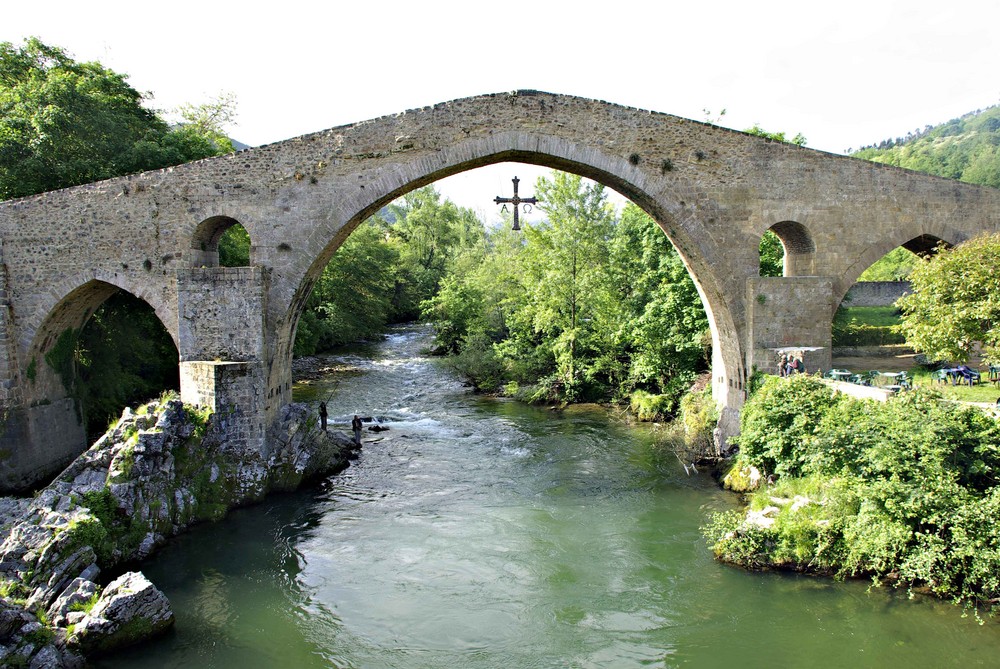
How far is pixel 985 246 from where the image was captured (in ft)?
32.2

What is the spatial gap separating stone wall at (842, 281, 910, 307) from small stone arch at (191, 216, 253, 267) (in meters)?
22.6

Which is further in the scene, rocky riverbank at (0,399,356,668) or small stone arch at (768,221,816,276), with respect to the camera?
small stone arch at (768,221,816,276)

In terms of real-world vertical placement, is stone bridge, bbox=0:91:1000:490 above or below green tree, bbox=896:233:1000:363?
above

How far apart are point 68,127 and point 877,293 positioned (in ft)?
86.9

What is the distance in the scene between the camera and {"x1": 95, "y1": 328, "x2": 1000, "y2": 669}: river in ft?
23.9

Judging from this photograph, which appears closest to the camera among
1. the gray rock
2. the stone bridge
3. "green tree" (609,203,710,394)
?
the gray rock

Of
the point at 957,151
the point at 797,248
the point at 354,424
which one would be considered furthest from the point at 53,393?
the point at 957,151

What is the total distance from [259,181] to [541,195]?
9.67m

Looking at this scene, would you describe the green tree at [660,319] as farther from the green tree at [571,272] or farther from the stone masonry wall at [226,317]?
the stone masonry wall at [226,317]

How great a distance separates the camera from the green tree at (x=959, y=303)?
9375mm

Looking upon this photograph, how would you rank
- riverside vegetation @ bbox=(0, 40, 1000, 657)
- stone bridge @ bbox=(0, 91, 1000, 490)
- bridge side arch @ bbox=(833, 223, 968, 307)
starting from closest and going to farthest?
riverside vegetation @ bbox=(0, 40, 1000, 657) < stone bridge @ bbox=(0, 91, 1000, 490) < bridge side arch @ bbox=(833, 223, 968, 307)

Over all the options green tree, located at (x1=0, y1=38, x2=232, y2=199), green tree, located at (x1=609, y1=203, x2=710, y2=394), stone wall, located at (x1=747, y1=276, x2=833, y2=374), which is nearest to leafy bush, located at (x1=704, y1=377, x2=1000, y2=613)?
stone wall, located at (x1=747, y1=276, x2=833, y2=374)

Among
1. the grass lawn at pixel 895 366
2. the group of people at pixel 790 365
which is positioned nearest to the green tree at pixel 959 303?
the grass lawn at pixel 895 366

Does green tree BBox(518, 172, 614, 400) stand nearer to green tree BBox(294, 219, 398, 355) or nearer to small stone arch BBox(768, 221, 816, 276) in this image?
small stone arch BBox(768, 221, 816, 276)
